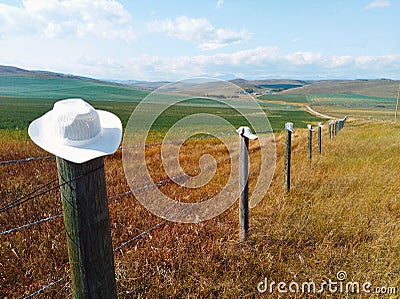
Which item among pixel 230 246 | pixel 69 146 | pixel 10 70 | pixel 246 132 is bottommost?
pixel 230 246

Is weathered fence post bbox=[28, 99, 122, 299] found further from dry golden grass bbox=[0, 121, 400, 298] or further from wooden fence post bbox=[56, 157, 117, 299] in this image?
dry golden grass bbox=[0, 121, 400, 298]

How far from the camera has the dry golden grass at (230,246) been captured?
2680 millimetres

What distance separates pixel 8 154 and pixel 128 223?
205 inches

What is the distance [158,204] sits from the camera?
402cm

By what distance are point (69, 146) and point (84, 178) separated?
0.58ft

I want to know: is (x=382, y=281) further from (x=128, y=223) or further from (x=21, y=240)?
(x=21, y=240)

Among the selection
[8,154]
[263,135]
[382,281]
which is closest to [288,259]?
[382,281]

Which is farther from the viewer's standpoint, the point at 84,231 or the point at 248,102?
the point at 248,102

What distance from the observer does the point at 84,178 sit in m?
1.37

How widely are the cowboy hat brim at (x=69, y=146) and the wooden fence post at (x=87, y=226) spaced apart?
0.33 feet

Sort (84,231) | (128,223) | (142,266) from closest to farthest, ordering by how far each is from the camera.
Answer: (84,231)
(142,266)
(128,223)

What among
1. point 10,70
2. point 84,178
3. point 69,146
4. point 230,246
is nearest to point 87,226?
point 84,178

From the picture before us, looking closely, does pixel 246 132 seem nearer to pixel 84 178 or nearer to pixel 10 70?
pixel 84 178

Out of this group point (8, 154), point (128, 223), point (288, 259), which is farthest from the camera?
point (8, 154)
